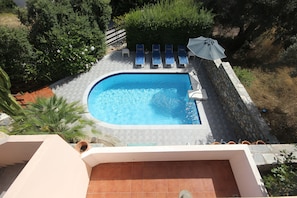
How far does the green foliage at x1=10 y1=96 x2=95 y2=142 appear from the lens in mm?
7238

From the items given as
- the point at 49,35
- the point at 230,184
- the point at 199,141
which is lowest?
the point at 230,184

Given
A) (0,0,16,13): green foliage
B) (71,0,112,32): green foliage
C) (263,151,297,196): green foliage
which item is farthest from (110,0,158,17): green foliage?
(263,151,297,196): green foliage

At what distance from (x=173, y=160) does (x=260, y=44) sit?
46.2 feet

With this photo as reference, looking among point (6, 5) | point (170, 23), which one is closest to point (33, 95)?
point (170, 23)

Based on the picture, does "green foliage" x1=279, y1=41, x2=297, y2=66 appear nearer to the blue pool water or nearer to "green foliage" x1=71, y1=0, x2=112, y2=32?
the blue pool water

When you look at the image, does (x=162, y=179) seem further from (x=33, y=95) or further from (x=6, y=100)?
(x=33, y=95)

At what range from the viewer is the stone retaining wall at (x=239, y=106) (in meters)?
9.09

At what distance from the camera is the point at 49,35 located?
40.5 feet

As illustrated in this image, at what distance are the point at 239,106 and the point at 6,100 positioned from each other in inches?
394

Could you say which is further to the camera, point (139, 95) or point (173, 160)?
point (139, 95)

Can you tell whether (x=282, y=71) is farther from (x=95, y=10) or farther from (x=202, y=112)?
(x=95, y=10)

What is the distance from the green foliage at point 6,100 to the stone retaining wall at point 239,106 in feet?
31.2

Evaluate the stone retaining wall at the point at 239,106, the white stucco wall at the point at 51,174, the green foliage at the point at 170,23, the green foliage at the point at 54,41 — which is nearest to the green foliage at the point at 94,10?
the green foliage at the point at 54,41

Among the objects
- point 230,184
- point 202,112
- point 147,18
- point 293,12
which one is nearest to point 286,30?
point 293,12
